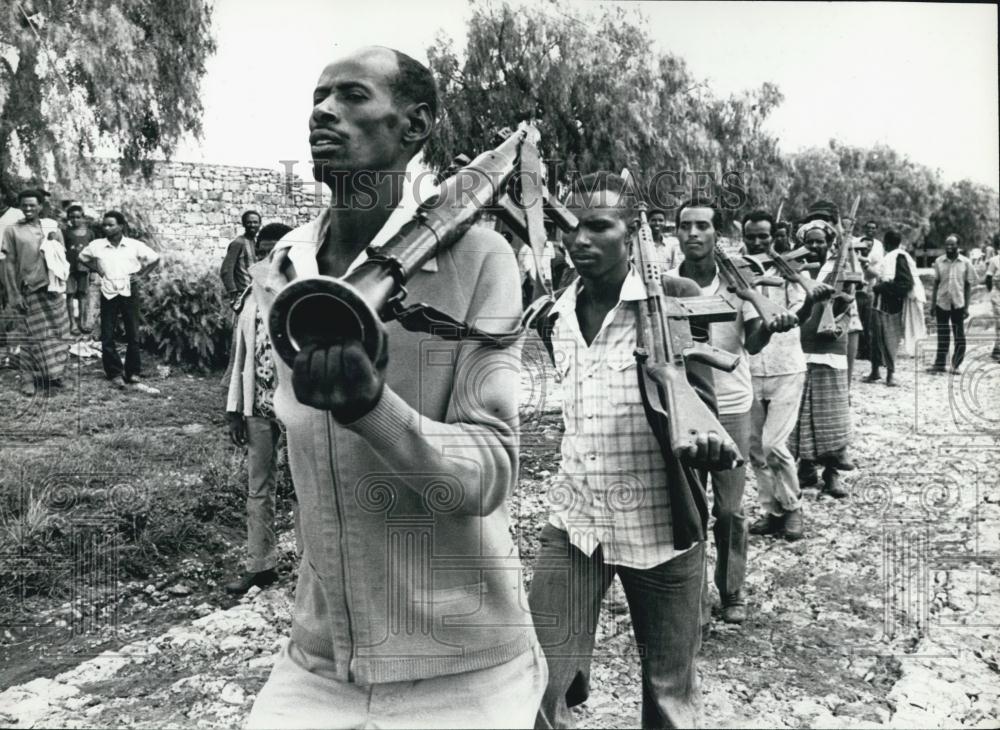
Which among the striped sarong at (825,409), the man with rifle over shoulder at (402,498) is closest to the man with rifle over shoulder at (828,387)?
the striped sarong at (825,409)

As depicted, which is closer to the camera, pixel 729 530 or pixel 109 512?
pixel 729 530

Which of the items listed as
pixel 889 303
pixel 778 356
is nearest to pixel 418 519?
pixel 778 356

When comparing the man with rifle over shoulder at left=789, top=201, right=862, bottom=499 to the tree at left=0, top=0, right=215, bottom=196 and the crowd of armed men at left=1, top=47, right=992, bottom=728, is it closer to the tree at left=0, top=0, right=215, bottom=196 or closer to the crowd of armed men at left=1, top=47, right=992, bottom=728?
the crowd of armed men at left=1, top=47, right=992, bottom=728

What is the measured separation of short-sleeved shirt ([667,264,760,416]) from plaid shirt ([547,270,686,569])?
4.21 feet

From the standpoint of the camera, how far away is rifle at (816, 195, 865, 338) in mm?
5555

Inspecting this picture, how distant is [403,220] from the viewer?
53.9 inches

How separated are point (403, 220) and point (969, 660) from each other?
3.34m

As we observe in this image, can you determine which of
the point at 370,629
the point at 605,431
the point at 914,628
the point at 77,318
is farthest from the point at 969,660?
the point at 77,318

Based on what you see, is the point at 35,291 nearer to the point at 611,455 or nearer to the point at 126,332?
the point at 126,332

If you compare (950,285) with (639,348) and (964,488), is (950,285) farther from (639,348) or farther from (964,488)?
(639,348)

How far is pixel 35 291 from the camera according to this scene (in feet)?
17.9

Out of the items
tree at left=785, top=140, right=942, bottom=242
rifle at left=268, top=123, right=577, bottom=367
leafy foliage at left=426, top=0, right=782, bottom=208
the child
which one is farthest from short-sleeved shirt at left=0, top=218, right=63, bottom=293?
tree at left=785, top=140, right=942, bottom=242

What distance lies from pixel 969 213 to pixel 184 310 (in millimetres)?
6868

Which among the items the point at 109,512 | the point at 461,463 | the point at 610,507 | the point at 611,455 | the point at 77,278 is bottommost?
the point at 109,512
